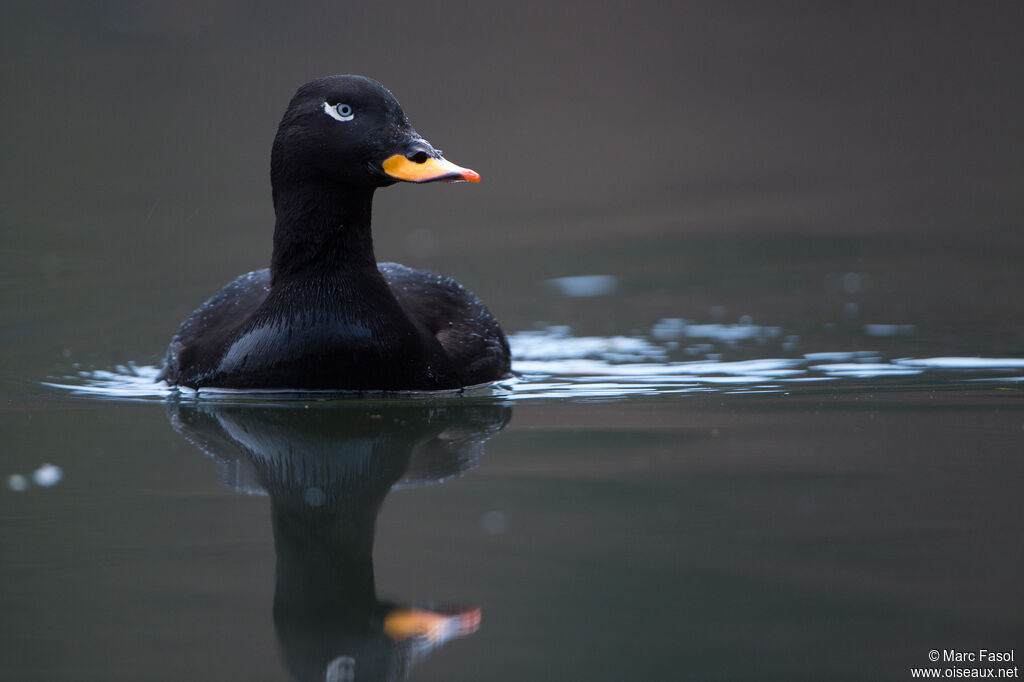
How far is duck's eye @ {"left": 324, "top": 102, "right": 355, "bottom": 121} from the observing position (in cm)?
602

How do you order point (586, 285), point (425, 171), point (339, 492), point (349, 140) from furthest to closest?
point (586, 285) → point (349, 140) → point (425, 171) → point (339, 492)

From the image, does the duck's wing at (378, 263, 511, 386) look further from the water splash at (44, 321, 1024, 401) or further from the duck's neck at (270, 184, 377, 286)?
the duck's neck at (270, 184, 377, 286)

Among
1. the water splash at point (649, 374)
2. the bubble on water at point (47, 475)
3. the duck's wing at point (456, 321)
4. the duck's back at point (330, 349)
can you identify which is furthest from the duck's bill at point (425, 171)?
the bubble on water at point (47, 475)

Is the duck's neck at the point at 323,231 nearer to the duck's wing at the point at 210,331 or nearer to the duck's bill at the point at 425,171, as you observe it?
the duck's bill at the point at 425,171

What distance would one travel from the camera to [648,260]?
9430 millimetres

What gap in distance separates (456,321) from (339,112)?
4.07 ft

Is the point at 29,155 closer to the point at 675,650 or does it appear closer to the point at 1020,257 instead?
the point at 1020,257

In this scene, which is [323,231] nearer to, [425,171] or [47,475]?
[425,171]

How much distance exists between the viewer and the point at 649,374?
22.5 ft

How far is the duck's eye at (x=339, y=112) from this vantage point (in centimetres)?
602

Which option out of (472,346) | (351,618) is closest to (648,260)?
(472,346)

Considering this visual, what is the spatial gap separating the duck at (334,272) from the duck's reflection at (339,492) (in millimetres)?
174

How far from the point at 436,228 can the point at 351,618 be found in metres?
7.35

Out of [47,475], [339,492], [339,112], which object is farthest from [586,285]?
[47,475]
